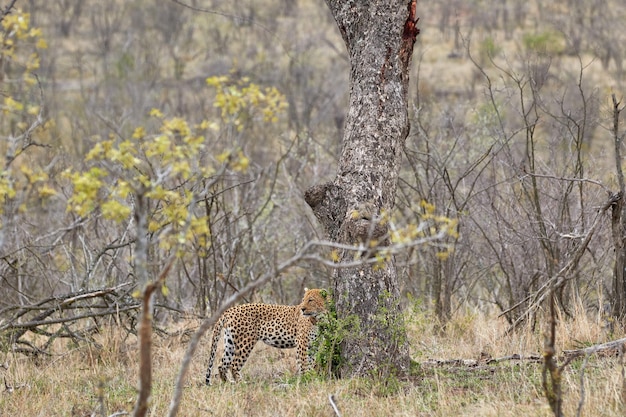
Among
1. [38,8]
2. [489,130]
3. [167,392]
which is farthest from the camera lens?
[38,8]

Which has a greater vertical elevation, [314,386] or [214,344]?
[214,344]

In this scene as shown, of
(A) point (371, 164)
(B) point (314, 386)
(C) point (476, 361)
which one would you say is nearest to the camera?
(B) point (314, 386)

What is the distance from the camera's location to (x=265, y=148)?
2762 centimetres

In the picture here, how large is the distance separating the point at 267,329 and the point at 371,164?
188cm

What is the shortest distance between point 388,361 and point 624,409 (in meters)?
1.91

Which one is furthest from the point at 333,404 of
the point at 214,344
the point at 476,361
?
the point at 214,344

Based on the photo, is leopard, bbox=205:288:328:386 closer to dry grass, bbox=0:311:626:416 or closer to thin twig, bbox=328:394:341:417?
dry grass, bbox=0:311:626:416

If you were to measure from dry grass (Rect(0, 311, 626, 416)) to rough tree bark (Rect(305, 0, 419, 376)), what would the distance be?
36cm

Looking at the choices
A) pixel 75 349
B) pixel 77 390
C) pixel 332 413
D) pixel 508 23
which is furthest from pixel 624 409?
pixel 508 23

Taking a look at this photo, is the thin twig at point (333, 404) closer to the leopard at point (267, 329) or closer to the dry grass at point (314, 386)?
the dry grass at point (314, 386)

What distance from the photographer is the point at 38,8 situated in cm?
4316

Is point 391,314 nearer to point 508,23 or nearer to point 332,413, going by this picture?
point 332,413

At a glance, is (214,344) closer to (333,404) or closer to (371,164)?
(371,164)

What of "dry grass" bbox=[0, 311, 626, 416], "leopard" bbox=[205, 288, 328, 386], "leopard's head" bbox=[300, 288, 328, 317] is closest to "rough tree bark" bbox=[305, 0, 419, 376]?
"dry grass" bbox=[0, 311, 626, 416]
